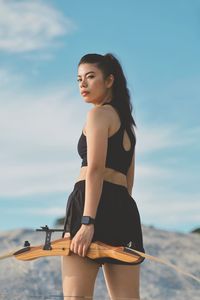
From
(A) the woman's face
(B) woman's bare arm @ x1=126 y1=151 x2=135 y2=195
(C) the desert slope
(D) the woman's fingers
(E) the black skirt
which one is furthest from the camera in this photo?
(C) the desert slope

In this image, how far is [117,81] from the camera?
14.0 ft

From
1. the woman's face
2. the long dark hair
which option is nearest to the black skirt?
the long dark hair

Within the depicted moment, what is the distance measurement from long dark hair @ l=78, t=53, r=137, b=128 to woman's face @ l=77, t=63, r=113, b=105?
1.2 inches

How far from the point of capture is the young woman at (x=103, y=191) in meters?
3.88

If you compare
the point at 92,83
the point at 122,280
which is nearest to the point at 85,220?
the point at 122,280

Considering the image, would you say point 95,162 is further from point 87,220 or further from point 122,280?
point 122,280

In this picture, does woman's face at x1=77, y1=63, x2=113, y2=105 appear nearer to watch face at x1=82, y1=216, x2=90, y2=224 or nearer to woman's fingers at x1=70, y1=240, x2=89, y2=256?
watch face at x1=82, y1=216, x2=90, y2=224

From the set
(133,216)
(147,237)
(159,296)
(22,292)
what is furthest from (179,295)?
(133,216)

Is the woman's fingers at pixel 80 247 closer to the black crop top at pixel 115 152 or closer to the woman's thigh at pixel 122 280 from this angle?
the woman's thigh at pixel 122 280

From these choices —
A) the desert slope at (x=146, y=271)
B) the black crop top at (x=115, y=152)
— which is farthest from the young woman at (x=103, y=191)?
the desert slope at (x=146, y=271)

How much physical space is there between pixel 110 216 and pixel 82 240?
234 millimetres

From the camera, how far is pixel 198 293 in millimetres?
14328

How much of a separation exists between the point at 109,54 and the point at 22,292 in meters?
9.38

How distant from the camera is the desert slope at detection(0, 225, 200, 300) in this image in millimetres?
13484
